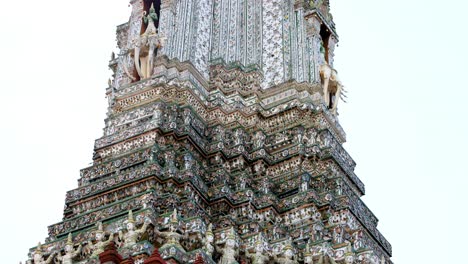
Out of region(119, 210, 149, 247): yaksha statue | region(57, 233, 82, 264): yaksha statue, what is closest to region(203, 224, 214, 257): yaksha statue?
region(119, 210, 149, 247): yaksha statue

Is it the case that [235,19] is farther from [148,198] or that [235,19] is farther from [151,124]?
[148,198]

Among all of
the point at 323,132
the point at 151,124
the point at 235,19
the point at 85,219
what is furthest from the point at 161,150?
the point at 235,19

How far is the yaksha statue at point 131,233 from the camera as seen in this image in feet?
59.5

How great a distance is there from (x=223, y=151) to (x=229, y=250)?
4344mm

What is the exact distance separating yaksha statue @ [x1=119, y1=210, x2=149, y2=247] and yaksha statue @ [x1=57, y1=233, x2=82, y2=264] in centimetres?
105

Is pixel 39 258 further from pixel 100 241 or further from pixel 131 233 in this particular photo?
pixel 131 233

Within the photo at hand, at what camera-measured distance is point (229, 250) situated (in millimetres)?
18844

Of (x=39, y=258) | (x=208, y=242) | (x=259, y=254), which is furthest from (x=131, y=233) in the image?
(x=259, y=254)

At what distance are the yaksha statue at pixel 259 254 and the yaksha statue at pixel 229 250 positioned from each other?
32cm

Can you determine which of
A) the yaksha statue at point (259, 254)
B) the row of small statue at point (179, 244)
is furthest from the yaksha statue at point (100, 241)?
the yaksha statue at point (259, 254)

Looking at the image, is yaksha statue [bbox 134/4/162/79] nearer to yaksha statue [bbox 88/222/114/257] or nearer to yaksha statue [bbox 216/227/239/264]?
yaksha statue [bbox 88/222/114/257]

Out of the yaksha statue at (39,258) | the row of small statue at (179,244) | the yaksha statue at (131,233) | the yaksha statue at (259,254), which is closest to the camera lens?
the yaksha statue at (131,233)

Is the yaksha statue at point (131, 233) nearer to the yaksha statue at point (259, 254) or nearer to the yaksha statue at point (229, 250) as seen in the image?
the yaksha statue at point (229, 250)

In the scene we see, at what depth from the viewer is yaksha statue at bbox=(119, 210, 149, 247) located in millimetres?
18142
